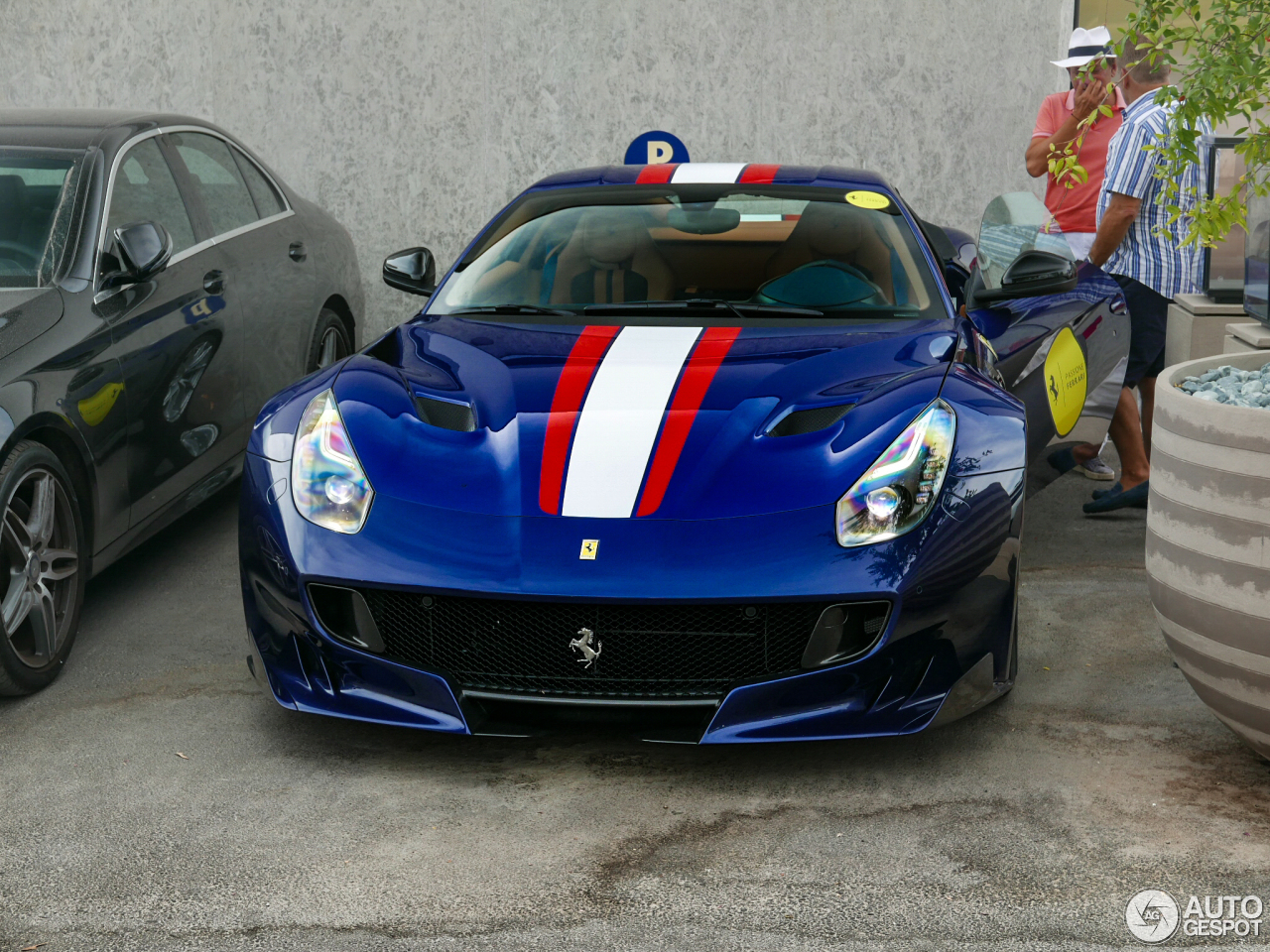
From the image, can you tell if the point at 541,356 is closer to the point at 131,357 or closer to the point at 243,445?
the point at 131,357

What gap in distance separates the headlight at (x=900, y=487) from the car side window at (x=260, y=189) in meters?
3.40

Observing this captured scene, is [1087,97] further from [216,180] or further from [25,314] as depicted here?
[25,314]

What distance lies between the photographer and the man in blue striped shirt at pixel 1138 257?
17.7 ft

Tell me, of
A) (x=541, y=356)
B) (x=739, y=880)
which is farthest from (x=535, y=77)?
(x=739, y=880)

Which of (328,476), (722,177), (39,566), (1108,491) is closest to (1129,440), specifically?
(1108,491)

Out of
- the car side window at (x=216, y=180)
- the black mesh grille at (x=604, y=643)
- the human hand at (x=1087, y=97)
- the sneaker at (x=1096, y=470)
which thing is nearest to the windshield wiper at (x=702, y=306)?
the black mesh grille at (x=604, y=643)

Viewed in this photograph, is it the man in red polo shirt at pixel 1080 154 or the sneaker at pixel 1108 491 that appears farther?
the man in red polo shirt at pixel 1080 154

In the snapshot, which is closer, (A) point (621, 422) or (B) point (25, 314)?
(A) point (621, 422)

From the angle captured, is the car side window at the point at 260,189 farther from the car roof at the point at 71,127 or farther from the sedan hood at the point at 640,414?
the sedan hood at the point at 640,414

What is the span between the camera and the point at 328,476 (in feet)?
10.8

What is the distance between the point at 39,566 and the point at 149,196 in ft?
5.16

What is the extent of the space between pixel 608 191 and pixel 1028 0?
4297 mm

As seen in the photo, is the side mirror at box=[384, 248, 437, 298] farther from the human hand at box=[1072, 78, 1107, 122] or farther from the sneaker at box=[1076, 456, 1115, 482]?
the sneaker at box=[1076, 456, 1115, 482]

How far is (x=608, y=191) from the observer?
4.61m
